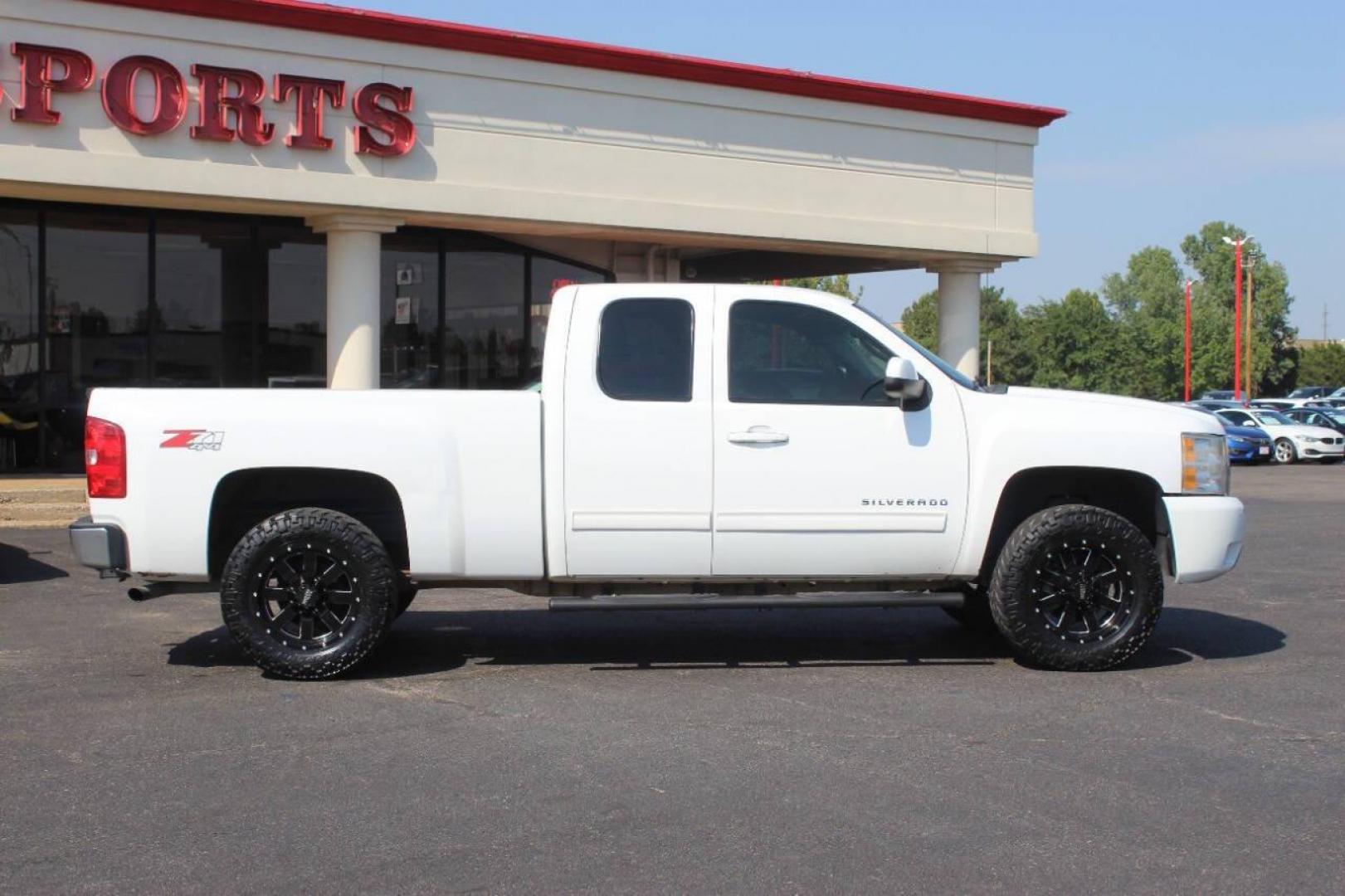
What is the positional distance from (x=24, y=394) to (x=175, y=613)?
388 inches

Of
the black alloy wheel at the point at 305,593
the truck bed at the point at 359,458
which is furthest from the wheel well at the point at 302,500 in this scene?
the black alloy wheel at the point at 305,593

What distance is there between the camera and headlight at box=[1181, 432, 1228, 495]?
7.76 meters

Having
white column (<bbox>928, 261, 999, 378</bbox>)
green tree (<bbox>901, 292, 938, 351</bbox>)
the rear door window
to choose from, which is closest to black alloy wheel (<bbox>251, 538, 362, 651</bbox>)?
the rear door window

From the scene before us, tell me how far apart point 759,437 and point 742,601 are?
0.86 metres

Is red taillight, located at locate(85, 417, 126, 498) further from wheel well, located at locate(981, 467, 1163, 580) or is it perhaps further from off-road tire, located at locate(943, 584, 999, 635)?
off-road tire, located at locate(943, 584, 999, 635)

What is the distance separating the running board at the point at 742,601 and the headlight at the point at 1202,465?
1.40m

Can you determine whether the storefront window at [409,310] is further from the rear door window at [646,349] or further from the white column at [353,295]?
the rear door window at [646,349]

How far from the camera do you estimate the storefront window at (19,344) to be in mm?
18031

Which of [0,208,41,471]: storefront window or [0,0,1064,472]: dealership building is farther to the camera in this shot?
[0,208,41,471]: storefront window

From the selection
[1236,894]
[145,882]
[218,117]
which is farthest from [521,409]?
[218,117]

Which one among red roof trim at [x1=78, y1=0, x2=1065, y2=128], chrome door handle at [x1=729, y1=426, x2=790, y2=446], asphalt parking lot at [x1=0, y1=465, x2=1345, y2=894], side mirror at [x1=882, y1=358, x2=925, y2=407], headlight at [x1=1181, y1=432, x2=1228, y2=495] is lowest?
asphalt parking lot at [x1=0, y1=465, x2=1345, y2=894]

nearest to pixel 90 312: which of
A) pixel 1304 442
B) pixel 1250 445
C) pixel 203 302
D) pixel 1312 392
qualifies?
pixel 203 302

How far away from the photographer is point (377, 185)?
17531 millimetres

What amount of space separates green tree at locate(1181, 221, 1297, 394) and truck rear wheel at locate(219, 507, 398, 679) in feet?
336
